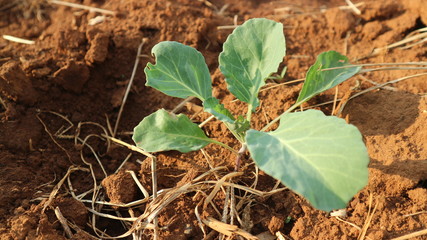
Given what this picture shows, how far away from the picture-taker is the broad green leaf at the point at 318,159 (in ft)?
3.93

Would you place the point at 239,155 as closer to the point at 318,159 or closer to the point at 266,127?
the point at 266,127

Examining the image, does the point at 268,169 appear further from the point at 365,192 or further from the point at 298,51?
the point at 298,51

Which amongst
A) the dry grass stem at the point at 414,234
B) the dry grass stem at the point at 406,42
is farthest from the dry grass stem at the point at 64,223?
the dry grass stem at the point at 406,42

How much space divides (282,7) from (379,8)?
54cm

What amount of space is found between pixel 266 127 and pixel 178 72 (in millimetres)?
407

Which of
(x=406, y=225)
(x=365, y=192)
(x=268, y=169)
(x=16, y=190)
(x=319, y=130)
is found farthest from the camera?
(x=16, y=190)

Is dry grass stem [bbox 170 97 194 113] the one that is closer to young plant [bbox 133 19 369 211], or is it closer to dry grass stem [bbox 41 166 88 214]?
young plant [bbox 133 19 369 211]

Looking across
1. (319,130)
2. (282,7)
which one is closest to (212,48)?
(282,7)

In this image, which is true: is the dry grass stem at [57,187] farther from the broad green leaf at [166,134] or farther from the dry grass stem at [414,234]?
the dry grass stem at [414,234]

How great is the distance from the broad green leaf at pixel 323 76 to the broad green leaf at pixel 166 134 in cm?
44

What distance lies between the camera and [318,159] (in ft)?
4.15

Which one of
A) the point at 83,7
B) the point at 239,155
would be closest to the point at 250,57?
the point at 239,155

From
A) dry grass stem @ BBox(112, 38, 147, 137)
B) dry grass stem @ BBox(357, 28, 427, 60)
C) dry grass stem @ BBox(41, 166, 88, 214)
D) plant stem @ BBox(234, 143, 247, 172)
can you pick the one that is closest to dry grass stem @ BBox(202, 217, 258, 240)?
plant stem @ BBox(234, 143, 247, 172)

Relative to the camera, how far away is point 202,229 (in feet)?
5.02
